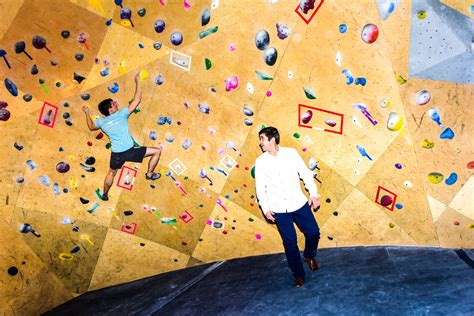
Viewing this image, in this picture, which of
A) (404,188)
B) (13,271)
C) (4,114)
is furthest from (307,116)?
(13,271)

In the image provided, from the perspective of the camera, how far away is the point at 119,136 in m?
5.64

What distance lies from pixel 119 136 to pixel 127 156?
0.27 meters

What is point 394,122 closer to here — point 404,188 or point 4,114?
point 404,188

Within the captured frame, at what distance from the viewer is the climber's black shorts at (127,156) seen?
575cm

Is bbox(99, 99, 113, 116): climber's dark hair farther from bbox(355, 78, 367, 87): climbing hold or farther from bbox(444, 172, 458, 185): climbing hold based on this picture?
bbox(444, 172, 458, 185): climbing hold

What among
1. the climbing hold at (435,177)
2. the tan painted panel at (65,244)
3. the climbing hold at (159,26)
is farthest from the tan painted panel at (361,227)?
the tan painted panel at (65,244)

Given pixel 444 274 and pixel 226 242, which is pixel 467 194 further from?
pixel 226 242

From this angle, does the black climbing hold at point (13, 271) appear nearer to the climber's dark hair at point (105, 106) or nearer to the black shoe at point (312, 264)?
the climber's dark hair at point (105, 106)

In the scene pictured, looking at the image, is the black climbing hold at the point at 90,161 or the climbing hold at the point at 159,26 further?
the black climbing hold at the point at 90,161

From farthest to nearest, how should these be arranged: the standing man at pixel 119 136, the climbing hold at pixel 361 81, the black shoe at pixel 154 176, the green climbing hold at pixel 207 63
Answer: the black shoe at pixel 154 176
the standing man at pixel 119 136
the green climbing hold at pixel 207 63
the climbing hold at pixel 361 81

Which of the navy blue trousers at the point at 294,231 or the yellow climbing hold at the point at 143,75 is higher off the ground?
the yellow climbing hold at the point at 143,75

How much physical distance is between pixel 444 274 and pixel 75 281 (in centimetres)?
433

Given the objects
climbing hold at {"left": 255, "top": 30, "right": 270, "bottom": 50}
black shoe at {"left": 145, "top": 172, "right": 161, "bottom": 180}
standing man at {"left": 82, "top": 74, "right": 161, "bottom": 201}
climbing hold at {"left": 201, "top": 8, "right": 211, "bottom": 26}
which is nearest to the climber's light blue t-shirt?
standing man at {"left": 82, "top": 74, "right": 161, "bottom": 201}

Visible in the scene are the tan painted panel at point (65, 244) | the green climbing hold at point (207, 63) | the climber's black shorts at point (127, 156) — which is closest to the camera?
the green climbing hold at point (207, 63)
